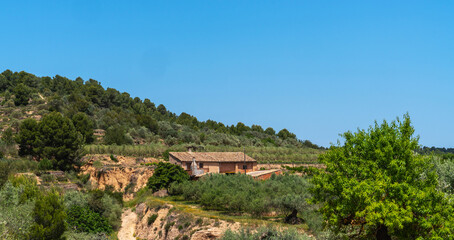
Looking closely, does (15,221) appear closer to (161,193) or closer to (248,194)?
(248,194)

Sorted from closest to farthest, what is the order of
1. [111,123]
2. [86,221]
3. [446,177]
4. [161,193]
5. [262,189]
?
[446,177], [86,221], [262,189], [161,193], [111,123]

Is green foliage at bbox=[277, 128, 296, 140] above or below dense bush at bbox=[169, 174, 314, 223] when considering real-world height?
above

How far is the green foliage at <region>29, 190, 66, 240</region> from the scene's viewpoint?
29344mm

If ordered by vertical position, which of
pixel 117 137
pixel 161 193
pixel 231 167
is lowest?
pixel 161 193

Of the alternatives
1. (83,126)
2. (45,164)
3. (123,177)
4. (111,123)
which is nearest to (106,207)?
(123,177)

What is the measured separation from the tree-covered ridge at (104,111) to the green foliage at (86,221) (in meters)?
40.2

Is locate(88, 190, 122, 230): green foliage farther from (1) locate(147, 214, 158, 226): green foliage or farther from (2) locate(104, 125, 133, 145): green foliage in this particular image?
(2) locate(104, 125, 133, 145): green foliage

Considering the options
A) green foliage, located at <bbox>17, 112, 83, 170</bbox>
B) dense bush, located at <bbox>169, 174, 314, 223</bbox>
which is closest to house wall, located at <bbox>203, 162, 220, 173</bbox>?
dense bush, located at <bbox>169, 174, 314, 223</bbox>

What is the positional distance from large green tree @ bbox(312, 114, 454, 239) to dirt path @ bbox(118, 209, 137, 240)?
26523 mm

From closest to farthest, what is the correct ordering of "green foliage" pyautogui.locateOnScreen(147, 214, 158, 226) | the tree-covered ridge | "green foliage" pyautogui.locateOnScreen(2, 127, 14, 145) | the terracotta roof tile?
1. "green foliage" pyautogui.locateOnScreen(147, 214, 158, 226)
2. the terracotta roof tile
3. "green foliage" pyautogui.locateOnScreen(2, 127, 14, 145)
4. the tree-covered ridge

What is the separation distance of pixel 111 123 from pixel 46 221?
72.6m

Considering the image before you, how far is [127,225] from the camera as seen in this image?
48.1m

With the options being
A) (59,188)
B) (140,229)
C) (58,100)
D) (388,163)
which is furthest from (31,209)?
(58,100)

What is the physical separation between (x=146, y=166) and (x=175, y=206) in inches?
847
